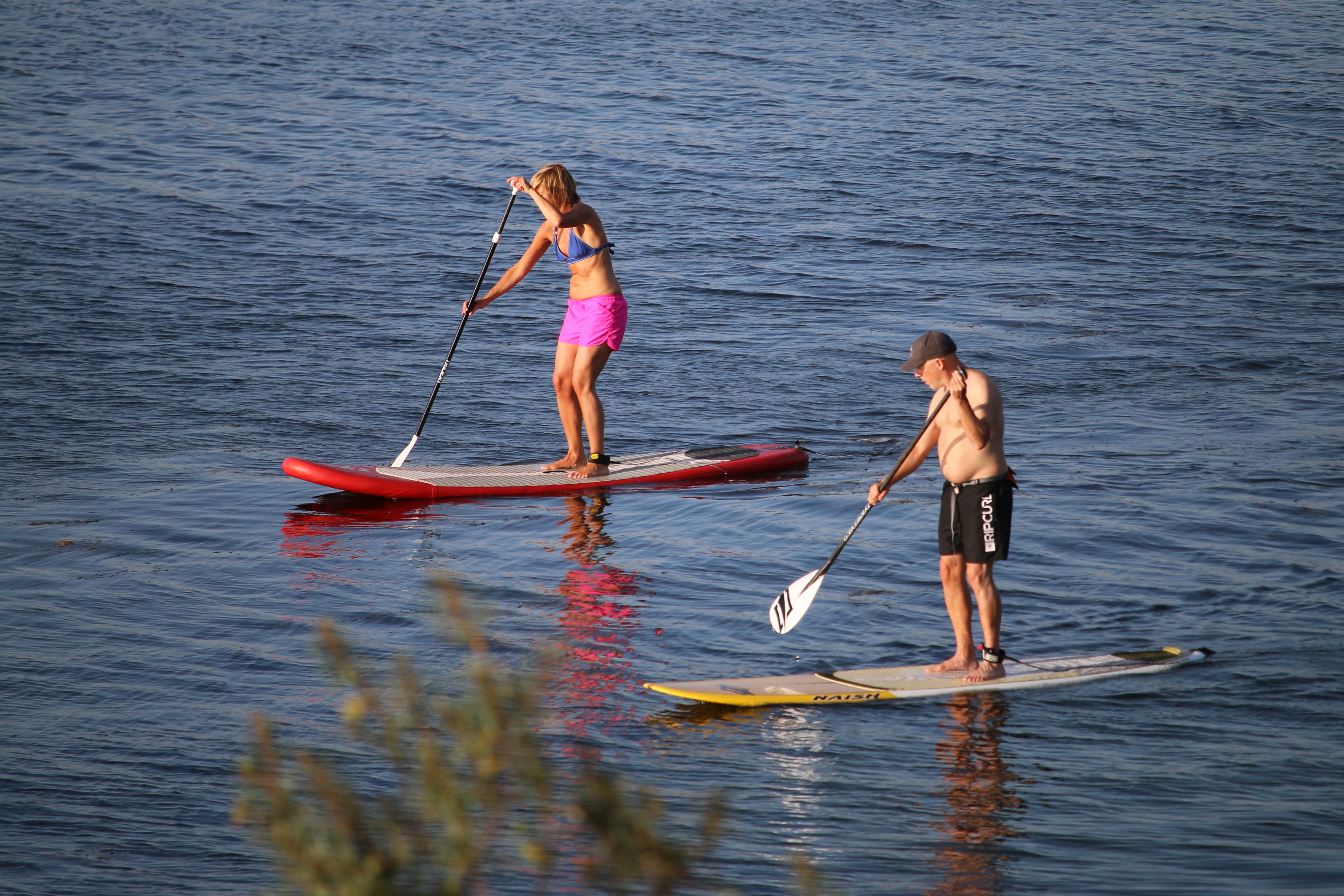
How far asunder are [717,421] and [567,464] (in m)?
2.11

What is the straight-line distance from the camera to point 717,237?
17125 millimetres

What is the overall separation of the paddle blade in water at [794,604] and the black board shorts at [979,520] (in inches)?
29.2

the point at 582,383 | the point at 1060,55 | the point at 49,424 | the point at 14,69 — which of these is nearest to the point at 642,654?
the point at 582,383

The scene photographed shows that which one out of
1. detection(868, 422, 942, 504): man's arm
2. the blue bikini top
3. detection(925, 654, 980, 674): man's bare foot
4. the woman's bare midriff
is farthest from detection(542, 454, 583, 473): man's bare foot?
detection(925, 654, 980, 674): man's bare foot

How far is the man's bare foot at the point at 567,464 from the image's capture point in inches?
336

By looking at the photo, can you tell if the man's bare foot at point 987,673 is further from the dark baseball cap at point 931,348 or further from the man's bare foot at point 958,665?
the dark baseball cap at point 931,348

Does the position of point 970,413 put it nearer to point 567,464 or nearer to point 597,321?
point 597,321

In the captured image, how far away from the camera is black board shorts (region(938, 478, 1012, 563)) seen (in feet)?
17.7

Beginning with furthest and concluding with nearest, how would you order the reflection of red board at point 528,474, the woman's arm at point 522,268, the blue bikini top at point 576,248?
1. the reflection of red board at point 528,474
2. the woman's arm at point 522,268
3. the blue bikini top at point 576,248

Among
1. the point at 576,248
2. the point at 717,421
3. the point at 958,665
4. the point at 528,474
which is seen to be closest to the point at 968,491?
the point at 958,665

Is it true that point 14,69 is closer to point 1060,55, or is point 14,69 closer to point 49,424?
point 49,424

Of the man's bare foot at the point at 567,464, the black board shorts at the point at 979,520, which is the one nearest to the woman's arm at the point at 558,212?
the man's bare foot at the point at 567,464

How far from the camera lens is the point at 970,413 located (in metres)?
5.25

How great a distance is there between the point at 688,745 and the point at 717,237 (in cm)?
1258
